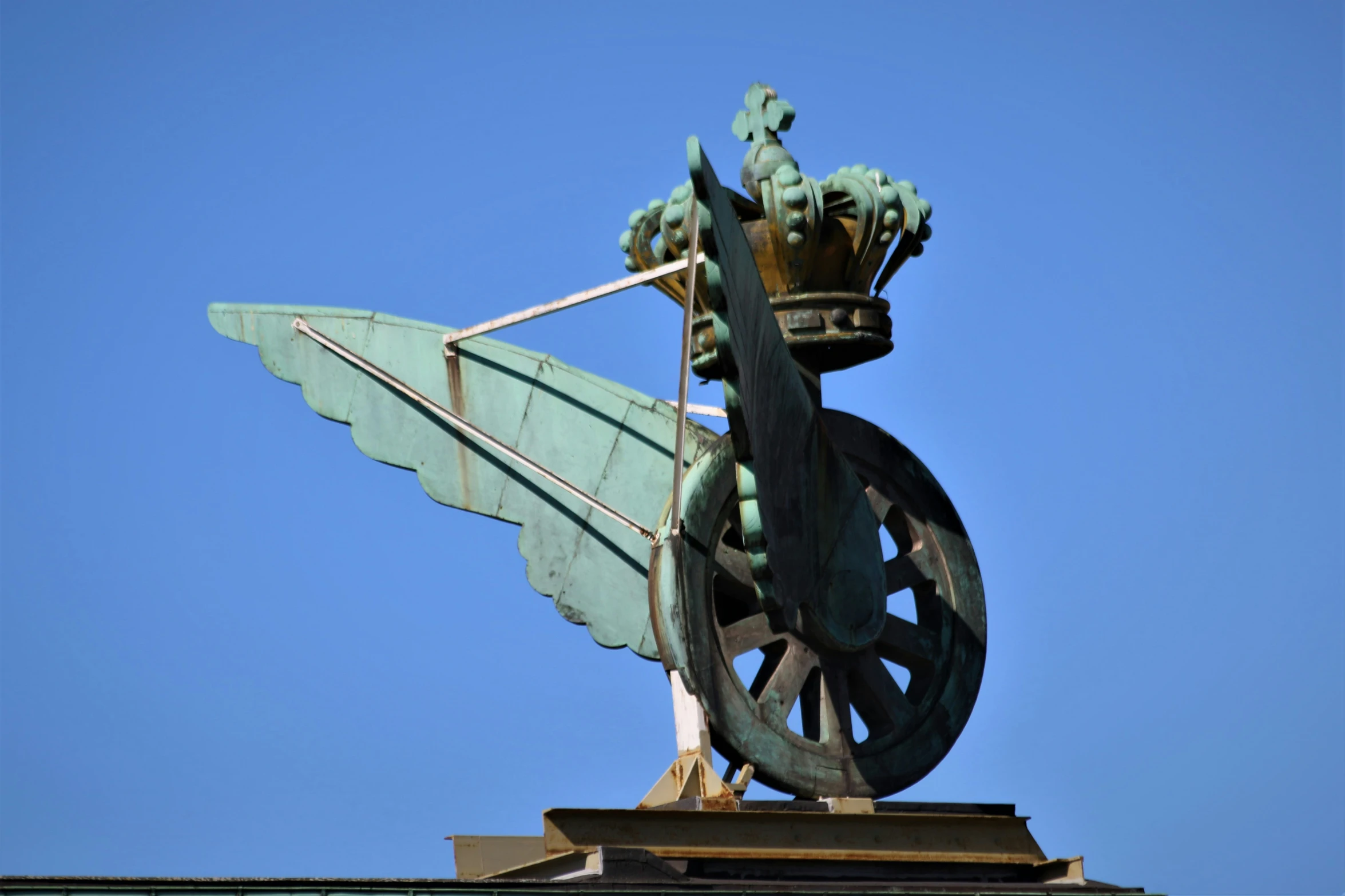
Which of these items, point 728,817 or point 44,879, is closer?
point 44,879

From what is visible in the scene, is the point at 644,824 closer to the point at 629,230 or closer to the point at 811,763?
the point at 811,763

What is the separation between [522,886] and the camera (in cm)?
1316

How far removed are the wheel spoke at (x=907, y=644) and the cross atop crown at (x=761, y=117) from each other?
387cm

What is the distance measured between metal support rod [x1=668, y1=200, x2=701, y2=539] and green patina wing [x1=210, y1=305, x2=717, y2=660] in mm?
2382

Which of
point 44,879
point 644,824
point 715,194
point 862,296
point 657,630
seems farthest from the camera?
point 862,296

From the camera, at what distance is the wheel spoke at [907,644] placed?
16.5 meters

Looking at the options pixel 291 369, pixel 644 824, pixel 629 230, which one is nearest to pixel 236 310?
pixel 291 369

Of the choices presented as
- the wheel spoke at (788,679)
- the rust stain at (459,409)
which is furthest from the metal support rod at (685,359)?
the rust stain at (459,409)

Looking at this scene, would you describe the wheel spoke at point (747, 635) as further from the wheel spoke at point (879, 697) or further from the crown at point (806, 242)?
the crown at point (806, 242)

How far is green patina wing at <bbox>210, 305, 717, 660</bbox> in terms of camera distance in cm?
1741

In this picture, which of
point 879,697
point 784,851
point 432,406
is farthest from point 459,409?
point 784,851

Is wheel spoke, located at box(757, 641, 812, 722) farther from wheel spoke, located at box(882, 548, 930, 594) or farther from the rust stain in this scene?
the rust stain

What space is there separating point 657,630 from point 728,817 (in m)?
1.48

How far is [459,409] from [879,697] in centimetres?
423
